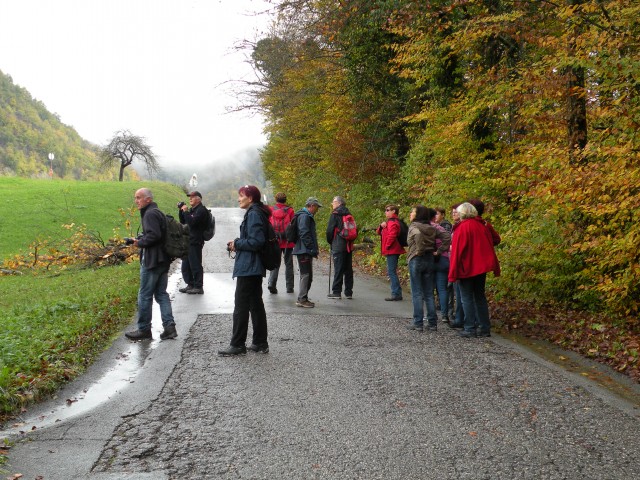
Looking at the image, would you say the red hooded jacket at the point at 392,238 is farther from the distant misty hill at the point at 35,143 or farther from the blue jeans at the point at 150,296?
the distant misty hill at the point at 35,143

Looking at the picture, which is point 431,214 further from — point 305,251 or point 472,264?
point 305,251

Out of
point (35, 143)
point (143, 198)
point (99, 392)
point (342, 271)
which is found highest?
point (35, 143)

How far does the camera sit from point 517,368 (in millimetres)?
7453

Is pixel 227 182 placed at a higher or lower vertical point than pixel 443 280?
higher

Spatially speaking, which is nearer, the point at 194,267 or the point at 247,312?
the point at 247,312

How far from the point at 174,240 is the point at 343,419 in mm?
4219

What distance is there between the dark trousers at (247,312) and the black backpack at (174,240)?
1.23 meters

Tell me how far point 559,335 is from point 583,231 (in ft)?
6.17

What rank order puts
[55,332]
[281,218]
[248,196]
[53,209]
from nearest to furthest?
1. [248,196]
2. [55,332]
3. [281,218]
4. [53,209]

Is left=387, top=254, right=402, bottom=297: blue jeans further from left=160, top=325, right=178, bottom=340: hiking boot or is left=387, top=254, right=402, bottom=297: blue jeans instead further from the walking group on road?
left=160, top=325, right=178, bottom=340: hiking boot

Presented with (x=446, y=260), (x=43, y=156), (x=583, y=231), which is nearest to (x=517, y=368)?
(x=446, y=260)

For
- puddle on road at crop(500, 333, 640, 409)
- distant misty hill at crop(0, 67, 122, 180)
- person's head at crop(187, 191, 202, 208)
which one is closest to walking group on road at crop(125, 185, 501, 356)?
puddle on road at crop(500, 333, 640, 409)

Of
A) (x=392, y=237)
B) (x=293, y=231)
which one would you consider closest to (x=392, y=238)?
(x=392, y=237)

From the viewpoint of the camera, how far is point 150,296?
28.9 ft
